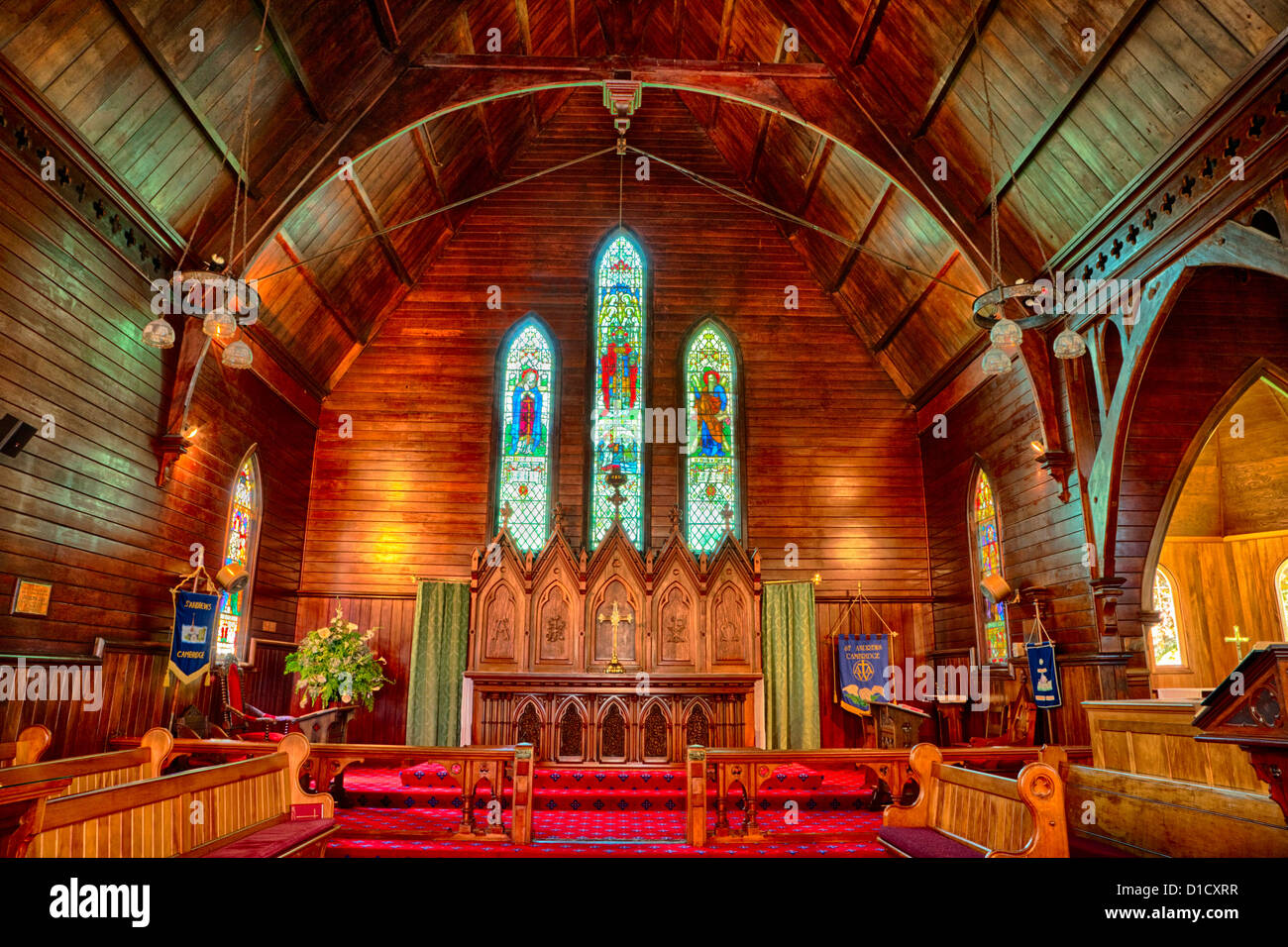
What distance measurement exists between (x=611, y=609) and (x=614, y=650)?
0.51 m

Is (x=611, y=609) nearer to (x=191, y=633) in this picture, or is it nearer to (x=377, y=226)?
(x=191, y=633)

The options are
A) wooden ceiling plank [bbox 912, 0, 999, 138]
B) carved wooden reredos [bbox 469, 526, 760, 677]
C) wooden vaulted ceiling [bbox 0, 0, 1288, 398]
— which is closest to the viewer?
wooden vaulted ceiling [bbox 0, 0, 1288, 398]

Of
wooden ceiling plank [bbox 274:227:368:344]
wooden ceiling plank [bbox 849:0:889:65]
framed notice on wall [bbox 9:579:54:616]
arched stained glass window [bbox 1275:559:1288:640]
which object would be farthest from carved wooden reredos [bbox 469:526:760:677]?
arched stained glass window [bbox 1275:559:1288:640]

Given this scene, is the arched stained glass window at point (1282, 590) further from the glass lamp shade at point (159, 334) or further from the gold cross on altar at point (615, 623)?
the glass lamp shade at point (159, 334)

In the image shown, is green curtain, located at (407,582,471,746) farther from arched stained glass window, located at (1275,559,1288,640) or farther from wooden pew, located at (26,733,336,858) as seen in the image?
arched stained glass window, located at (1275,559,1288,640)

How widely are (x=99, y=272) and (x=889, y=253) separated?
27.7 ft

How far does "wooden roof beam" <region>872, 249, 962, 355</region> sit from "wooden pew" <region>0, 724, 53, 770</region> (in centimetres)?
857

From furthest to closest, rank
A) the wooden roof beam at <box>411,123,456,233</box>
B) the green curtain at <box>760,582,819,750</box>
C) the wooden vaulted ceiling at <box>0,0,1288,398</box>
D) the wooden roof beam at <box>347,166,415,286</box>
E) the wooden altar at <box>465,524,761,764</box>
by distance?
1. the green curtain at <box>760,582,819,750</box>
2. the wooden roof beam at <box>411,123,456,233</box>
3. the wooden altar at <box>465,524,761,764</box>
4. the wooden roof beam at <box>347,166,415,286</box>
5. the wooden vaulted ceiling at <box>0,0,1288,398</box>

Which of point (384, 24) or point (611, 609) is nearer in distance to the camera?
point (384, 24)

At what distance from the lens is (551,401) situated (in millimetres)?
11406

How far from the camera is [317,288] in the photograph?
380 inches

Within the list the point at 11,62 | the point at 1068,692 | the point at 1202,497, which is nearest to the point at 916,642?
the point at 1068,692

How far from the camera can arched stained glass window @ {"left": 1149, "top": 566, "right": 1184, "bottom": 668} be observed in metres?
10.2

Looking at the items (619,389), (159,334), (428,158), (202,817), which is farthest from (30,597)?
(619,389)
